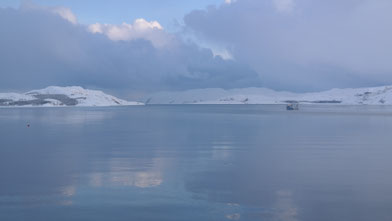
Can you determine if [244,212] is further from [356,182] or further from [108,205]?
[356,182]

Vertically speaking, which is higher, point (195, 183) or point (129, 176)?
point (129, 176)

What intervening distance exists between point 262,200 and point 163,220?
14.0 feet

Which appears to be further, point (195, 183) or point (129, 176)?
point (129, 176)

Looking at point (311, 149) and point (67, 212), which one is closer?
point (67, 212)

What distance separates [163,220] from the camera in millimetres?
12398

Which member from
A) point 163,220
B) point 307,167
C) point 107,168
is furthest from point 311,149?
point 163,220

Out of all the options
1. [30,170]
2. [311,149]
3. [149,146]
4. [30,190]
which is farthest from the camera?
[149,146]

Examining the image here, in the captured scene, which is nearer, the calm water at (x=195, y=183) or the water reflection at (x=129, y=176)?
the calm water at (x=195, y=183)

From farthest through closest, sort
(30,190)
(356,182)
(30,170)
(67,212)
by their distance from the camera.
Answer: (30,170)
(356,182)
(30,190)
(67,212)

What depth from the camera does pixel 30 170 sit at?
20812 mm

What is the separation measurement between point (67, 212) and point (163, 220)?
3.37 meters

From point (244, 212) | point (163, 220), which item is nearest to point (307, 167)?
point (244, 212)

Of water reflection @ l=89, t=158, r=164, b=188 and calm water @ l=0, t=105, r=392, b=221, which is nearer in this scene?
calm water @ l=0, t=105, r=392, b=221

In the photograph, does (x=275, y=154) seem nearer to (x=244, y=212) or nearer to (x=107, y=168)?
(x=107, y=168)
